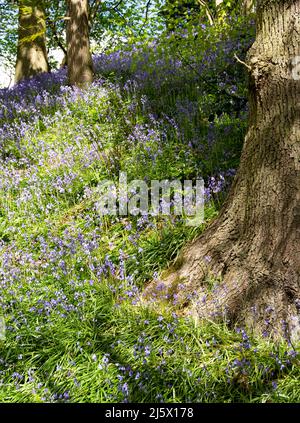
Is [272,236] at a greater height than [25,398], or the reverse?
[272,236]

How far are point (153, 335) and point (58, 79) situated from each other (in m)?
7.95

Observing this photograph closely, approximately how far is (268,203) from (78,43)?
6.29 m

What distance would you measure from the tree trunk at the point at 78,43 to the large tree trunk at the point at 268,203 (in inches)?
219

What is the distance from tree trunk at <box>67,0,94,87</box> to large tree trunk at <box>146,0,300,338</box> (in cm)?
556

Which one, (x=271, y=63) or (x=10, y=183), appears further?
(x=10, y=183)

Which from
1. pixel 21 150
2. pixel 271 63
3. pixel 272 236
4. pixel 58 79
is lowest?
pixel 272 236

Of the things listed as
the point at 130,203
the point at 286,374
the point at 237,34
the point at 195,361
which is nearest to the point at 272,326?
the point at 286,374

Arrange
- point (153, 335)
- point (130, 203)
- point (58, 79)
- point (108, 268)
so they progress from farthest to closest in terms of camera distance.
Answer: point (58, 79) < point (130, 203) < point (108, 268) < point (153, 335)

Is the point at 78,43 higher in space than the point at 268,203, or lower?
higher

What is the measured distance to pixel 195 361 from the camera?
3090 mm

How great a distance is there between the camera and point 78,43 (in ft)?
27.1
